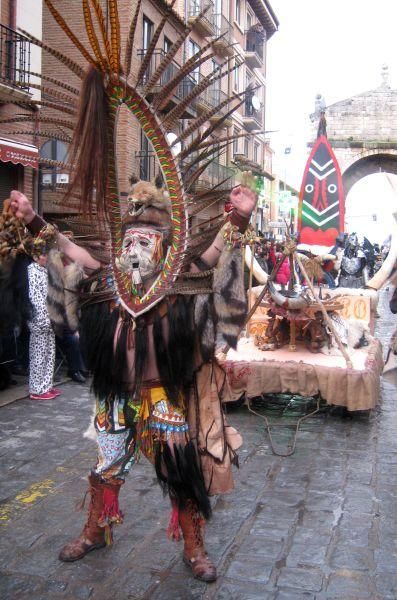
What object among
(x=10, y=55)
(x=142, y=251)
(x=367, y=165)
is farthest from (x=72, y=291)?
(x=367, y=165)

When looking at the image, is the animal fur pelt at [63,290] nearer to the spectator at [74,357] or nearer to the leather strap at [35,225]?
the leather strap at [35,225]

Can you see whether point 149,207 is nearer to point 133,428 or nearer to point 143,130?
point 143,130

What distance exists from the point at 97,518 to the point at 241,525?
93cm

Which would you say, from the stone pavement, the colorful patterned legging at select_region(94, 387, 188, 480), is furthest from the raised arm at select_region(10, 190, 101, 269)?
the stone pavement

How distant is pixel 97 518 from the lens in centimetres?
326

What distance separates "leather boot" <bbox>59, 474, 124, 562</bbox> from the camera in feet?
10.6

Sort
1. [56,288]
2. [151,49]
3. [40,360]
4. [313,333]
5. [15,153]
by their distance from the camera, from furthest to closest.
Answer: [15,153] → [40,360] → [313,333] → [56,288] → [151,49]

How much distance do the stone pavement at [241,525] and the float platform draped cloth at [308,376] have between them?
36cm

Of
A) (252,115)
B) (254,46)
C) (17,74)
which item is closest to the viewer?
(17,74)

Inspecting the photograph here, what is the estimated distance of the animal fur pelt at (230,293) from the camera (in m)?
2.87

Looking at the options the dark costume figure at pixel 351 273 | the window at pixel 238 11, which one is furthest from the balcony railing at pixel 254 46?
the dark costume figure at pixel 351 273

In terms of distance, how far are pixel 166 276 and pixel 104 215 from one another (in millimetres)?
465

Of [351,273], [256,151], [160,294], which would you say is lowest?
[160,294]

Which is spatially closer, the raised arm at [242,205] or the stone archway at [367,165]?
the raised arm at [242,205]
